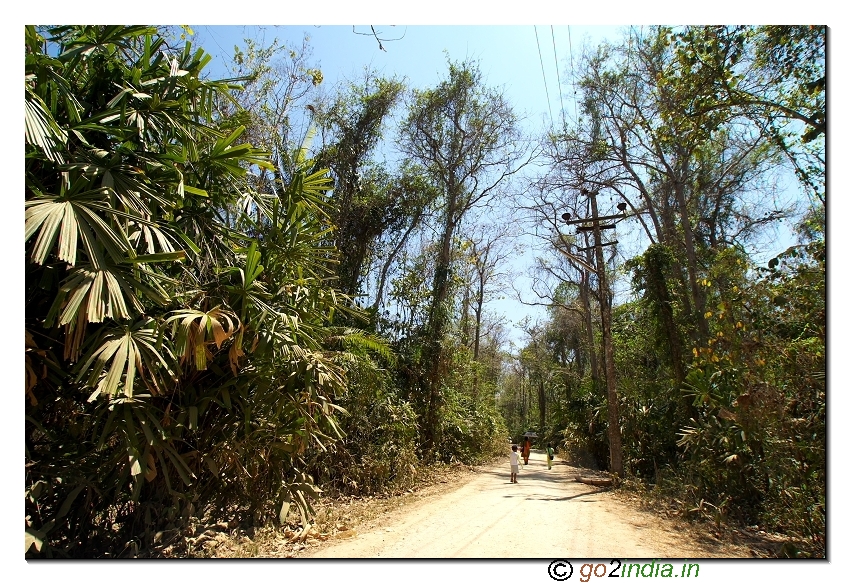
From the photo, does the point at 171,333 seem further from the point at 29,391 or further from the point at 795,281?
the point at 795,281

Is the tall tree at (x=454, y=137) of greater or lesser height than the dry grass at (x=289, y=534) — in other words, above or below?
above

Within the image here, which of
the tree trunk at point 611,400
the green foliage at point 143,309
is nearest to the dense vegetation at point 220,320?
the green foliage at point 143,309

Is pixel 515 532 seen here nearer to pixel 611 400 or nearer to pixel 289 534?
pixel 289 534

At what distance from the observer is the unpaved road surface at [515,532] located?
4875 millimetres

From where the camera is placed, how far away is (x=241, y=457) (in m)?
5.38

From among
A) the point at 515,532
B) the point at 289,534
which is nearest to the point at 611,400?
the point at 515,532

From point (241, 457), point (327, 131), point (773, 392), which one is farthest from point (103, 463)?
point (327, 131)

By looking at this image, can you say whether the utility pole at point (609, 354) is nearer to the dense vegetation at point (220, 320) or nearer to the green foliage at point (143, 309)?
the dense vegetation at point (220, 320)

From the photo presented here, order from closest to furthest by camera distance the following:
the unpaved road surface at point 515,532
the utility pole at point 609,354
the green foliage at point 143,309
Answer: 1. the green foliage at point 143,309
2. the unpaved road surface at point 515,532
3. the utility pole at point 609,354

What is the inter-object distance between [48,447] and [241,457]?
5.60 ft

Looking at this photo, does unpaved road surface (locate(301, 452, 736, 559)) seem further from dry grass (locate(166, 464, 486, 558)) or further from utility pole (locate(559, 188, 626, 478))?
utility pole (locate(559, 188, 626, 478))

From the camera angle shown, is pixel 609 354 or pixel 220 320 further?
pixel 609 354

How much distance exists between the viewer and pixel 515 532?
5703 mm

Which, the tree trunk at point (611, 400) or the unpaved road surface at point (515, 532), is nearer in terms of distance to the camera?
the unpaved road surface at point (515, 532)
